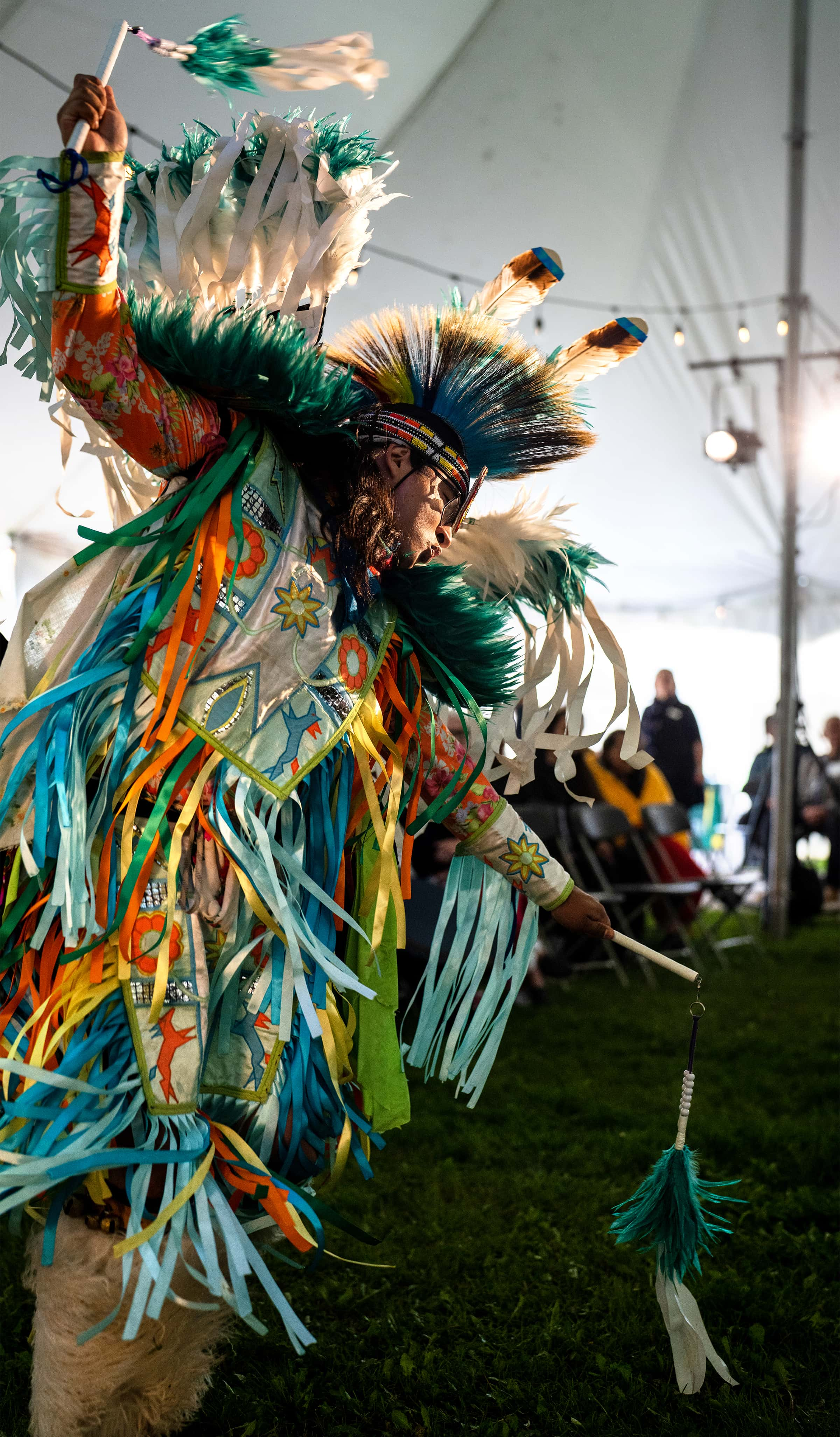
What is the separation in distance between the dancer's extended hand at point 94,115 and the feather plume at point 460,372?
441 mm

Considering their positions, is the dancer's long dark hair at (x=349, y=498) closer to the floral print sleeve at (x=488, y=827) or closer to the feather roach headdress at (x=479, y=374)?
the feather roach headdress at (x=479, y=374)

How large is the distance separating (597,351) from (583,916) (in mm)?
804

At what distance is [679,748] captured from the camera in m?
7.17

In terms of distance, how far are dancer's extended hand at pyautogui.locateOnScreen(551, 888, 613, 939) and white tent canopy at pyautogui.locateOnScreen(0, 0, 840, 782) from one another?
5.79ft

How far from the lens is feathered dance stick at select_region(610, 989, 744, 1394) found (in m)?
1.60

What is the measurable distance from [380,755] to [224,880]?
266mm

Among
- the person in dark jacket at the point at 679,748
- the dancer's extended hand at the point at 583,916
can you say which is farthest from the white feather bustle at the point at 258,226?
the person in dark jacket at the point at 679,748

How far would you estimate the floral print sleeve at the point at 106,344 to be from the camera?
1.08 meters

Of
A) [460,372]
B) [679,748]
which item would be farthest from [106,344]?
[679,748]

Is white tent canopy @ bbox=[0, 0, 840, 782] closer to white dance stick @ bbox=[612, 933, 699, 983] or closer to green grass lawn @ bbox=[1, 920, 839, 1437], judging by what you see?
white dance stick @ bbox=[612, 933, 699, 983]

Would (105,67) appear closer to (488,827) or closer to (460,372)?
(460,372)

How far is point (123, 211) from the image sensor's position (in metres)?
1.46

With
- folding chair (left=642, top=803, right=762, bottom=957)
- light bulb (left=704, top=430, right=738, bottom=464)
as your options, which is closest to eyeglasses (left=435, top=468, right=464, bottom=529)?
folding chair (left=642, top=803, right=762, bottom=957)

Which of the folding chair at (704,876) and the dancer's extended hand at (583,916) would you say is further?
the folding chair at (704,876)
